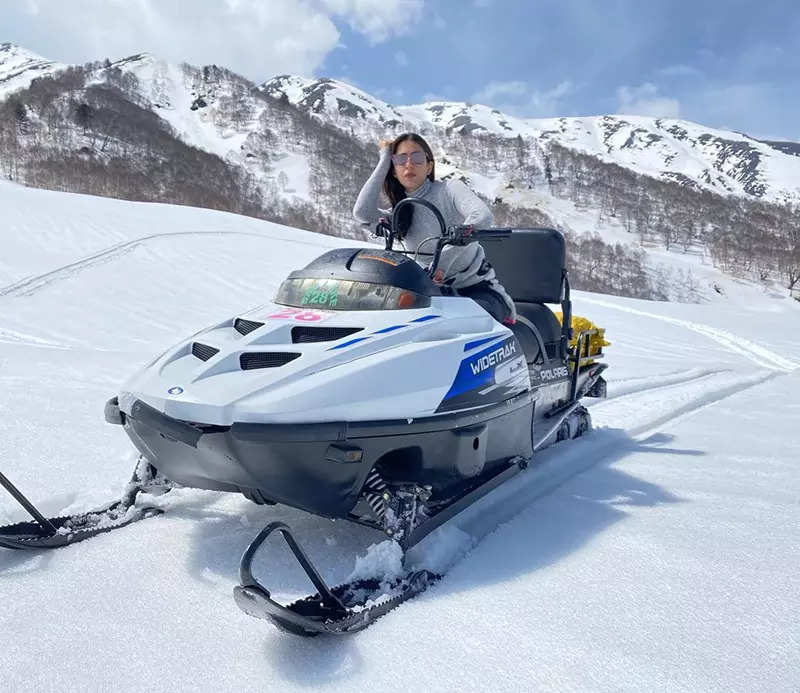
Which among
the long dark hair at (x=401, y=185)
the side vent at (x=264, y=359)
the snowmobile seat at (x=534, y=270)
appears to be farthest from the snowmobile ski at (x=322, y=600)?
the snowmobile seat at (x=534, y=270)

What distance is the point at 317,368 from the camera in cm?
180

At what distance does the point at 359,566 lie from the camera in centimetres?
182

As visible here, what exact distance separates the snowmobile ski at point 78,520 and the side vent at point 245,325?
0.62 metres

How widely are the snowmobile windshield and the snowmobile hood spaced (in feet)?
0.13

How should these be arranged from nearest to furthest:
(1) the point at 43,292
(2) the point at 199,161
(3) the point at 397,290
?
(3) the point at 397,290 → (1) the point at 43,292 → (2) the point at 199,161

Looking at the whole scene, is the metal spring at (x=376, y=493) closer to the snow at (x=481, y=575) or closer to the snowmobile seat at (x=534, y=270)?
the snow at (x=481, y=575)

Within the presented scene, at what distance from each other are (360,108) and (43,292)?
141336mm

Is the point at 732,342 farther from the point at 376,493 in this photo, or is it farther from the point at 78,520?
the point at 78,520

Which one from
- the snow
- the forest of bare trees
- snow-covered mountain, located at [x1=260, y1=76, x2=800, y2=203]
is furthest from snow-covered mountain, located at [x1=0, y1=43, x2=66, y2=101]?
the snow

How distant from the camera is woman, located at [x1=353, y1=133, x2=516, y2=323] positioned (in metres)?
2.84

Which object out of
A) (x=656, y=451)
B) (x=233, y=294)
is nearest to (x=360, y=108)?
(x=233, y=294)

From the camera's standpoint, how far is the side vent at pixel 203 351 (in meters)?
2.01

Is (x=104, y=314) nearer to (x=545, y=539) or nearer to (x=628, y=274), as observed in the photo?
(x=545, y=539)

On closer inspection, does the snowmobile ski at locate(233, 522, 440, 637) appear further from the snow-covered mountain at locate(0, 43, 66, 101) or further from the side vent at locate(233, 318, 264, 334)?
the snow-covered mountain at locate(0, 43, 66, 101)
